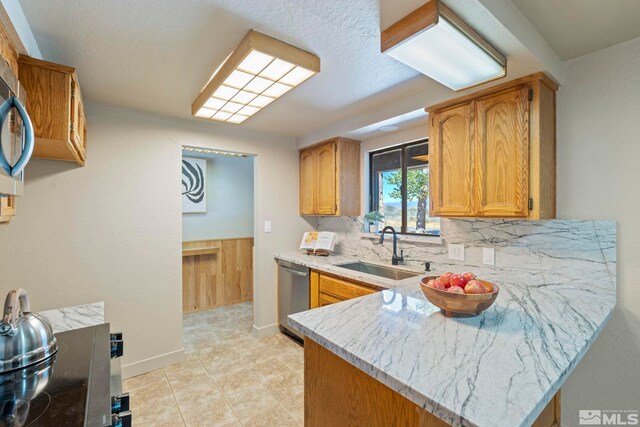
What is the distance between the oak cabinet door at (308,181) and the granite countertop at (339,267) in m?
0.56

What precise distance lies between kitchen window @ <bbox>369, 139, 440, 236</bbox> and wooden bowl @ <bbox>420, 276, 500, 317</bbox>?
1.44 m

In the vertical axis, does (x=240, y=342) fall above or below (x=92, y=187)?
below

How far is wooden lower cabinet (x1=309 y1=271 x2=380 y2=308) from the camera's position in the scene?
2.38 metres

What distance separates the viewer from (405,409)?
0.95m

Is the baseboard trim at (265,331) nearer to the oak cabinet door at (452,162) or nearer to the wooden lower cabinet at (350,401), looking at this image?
the wooden lower cabinet at (350,401)

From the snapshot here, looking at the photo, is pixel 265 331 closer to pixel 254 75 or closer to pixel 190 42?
pixel 254 75

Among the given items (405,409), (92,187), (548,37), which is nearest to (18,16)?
(92,187)

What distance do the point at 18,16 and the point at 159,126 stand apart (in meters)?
1.41

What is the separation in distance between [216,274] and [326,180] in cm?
229

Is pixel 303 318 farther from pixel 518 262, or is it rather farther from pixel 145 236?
pixel 145 236

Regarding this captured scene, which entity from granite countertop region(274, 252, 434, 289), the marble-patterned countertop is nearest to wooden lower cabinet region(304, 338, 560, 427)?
granite countertop region(274, 252, 434, 289)

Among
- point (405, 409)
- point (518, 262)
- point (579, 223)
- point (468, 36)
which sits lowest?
point (405, 409)

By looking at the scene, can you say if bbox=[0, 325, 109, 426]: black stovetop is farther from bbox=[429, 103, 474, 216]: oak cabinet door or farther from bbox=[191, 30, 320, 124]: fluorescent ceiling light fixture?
bbox=[429, 103, 474, 216]: oak cabinet door

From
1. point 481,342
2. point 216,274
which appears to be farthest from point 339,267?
point 216,274
